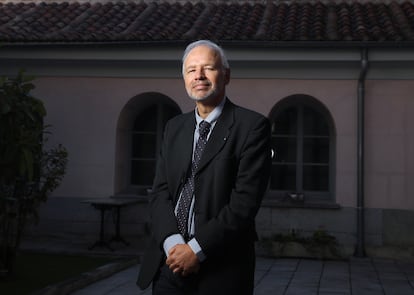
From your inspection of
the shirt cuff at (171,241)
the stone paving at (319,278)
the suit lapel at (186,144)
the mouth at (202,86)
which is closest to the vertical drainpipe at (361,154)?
the stone paving at (319,278)

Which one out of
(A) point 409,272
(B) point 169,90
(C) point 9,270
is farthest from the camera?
(B) point 169,90

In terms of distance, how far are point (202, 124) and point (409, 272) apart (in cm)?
675

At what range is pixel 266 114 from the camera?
10.0 m

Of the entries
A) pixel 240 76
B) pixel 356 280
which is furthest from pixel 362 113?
pixel 356 280

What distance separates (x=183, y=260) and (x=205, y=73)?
0.91 metres

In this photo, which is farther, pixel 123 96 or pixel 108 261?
pixel 123 96

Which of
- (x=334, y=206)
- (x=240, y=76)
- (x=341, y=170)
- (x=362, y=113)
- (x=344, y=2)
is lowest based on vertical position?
(x=334, y=206)

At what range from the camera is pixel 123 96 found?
34.2ft

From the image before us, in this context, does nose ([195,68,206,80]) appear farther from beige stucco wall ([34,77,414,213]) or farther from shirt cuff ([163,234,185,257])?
beige stucco wall ([34,77,414,213])

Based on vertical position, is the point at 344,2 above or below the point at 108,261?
above

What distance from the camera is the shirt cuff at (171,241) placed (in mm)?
2516

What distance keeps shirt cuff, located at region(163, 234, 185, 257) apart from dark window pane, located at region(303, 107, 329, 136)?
8086 millimetres

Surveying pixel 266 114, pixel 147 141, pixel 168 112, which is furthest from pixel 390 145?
pixel 147 141

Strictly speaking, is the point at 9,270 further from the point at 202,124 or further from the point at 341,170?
the point at 341,170
